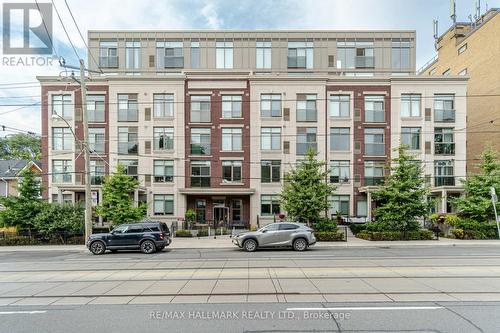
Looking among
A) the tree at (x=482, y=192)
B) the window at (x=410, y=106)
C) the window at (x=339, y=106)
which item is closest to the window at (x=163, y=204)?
the window at (x=339, y=106)

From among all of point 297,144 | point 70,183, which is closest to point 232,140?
point 297,144

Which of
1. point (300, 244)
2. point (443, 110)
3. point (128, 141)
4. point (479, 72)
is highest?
point (479, 72)

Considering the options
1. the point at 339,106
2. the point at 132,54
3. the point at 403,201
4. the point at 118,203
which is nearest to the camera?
the point at 403,201

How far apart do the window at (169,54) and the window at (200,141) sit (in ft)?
26.7

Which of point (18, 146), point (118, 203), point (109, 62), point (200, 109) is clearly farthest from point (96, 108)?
point (18, 146)

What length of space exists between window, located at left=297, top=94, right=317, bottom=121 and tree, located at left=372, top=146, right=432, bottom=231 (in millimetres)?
10553

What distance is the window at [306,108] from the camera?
32812 millimetres

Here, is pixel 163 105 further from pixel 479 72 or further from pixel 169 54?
pixel 479 72

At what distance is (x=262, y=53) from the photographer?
1437 inches

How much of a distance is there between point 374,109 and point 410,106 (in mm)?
3413

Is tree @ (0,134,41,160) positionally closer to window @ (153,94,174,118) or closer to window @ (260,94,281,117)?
window @ (153,94,174,118)

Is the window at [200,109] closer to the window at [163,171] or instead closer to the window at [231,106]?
the window at [231,106]

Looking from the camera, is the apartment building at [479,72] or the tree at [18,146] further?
the tree at [18,146]

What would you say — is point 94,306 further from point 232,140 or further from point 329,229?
point 232,140
